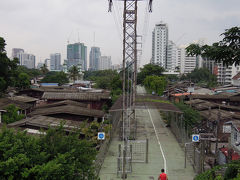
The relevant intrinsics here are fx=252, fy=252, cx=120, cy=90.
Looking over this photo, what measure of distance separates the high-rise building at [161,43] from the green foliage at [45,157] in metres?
114

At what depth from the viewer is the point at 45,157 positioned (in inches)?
226

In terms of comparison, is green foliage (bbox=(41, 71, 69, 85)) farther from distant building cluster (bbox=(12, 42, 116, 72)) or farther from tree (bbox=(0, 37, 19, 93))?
distant building cluster (bbox=(12, 42, 116, 72))

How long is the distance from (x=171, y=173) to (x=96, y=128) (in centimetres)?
629

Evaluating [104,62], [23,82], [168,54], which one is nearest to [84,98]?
[23,82]

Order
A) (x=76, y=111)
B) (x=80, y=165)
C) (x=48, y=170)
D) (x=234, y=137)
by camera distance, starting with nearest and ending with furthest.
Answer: (x=48, y=170)
(x=80, y=165)
(x=234, y=137)
(x=76, y=111)

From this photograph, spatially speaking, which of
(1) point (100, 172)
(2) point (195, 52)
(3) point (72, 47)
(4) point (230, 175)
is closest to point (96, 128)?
(1) point (100, 172)

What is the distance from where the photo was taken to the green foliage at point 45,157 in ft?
16.9

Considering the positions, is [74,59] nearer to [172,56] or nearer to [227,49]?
[172,56]

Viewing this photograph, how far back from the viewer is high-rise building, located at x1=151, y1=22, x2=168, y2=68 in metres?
119

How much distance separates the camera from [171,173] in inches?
415

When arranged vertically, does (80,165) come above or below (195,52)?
below

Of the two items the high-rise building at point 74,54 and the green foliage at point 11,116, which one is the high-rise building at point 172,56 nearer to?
the high-rise building at point 74,54

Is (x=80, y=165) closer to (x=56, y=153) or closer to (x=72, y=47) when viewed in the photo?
(x=56, y=153)

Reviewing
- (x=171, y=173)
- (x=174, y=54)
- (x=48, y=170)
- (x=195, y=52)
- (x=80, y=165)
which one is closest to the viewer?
(x=48, y=170)
